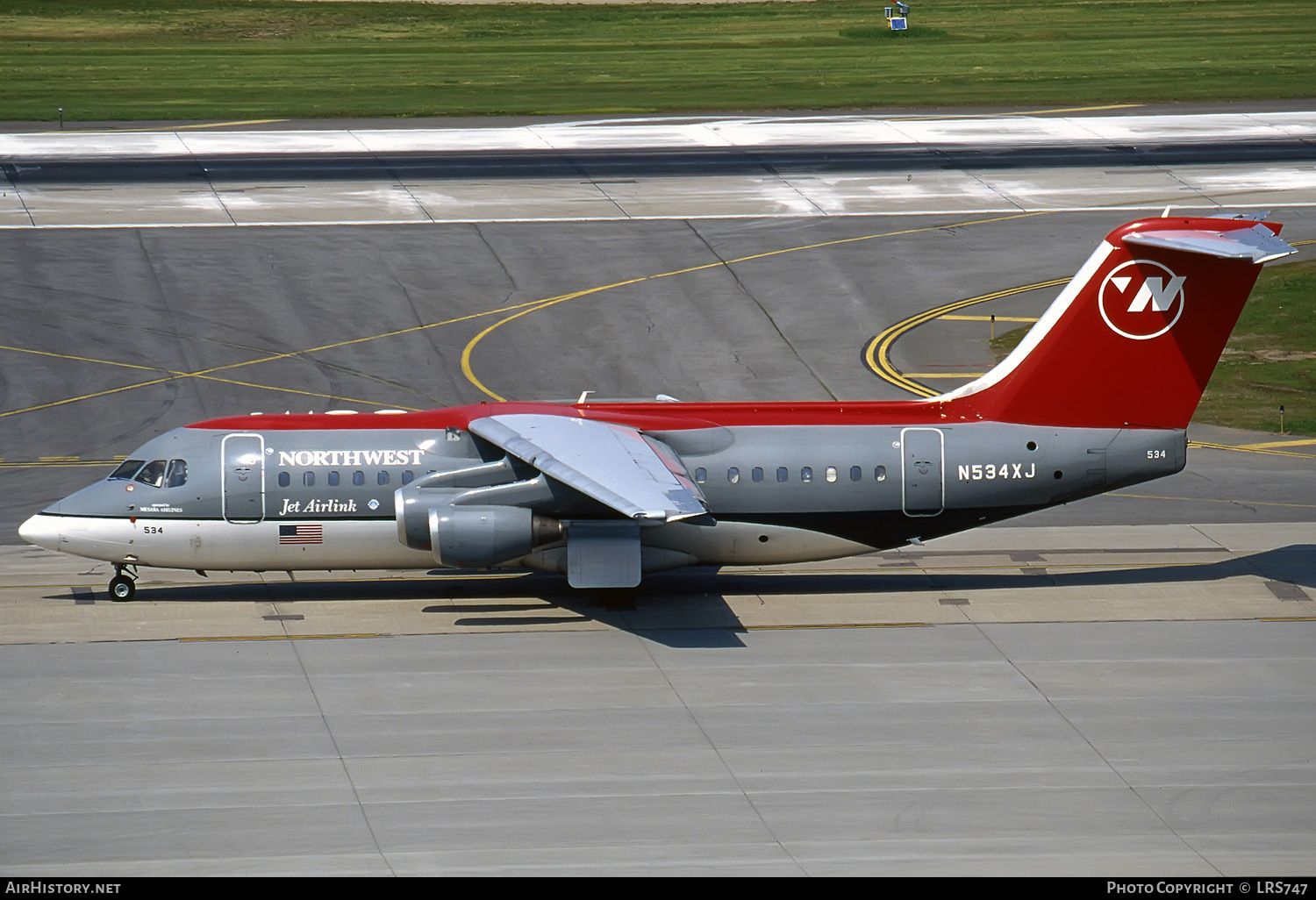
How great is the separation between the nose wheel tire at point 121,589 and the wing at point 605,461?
7.79 metres

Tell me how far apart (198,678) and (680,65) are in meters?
67.1

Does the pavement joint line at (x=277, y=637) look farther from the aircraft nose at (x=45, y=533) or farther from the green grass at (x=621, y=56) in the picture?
the green grass at (x=621, y=56)

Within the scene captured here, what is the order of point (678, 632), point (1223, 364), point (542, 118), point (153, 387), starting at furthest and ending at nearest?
point (542, 118), point (1223, 364), point (153, 387), point (678, 632)

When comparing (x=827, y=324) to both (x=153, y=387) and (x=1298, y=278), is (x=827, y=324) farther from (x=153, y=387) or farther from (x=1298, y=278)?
(x=153, y=387)

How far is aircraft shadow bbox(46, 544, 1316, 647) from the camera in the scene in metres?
33.5

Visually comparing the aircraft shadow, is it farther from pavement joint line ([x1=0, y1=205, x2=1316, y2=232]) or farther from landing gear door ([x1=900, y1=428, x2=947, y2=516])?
pavement joint line ([x1=0, y1=205, x2=1316, y2=232])

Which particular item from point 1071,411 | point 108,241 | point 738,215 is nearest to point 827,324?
point 738,215

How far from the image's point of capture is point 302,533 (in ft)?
109

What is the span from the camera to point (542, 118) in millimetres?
79625

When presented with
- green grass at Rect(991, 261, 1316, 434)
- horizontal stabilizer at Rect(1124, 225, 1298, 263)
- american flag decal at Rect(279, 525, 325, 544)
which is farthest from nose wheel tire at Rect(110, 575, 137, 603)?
green grass at Rect(991, 261, 1316, 434)

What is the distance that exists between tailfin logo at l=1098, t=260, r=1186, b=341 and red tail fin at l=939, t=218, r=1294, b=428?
2 cm

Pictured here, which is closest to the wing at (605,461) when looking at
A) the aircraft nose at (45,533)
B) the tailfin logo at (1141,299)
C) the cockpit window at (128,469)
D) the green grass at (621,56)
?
the cockpit window at (128,469)

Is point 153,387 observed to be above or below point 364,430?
below

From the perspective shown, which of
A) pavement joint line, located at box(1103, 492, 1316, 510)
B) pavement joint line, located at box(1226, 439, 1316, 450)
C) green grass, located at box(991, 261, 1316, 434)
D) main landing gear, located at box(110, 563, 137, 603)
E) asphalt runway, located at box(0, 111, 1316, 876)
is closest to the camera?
asphalt runway, located at box(0, 111, 1316, 876)
